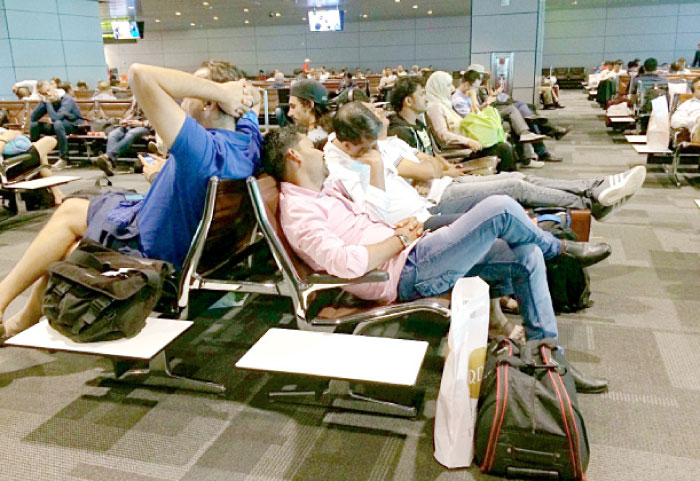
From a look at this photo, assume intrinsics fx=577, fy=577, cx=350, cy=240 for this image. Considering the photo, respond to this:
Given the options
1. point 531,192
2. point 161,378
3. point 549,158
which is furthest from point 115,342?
point 549,158

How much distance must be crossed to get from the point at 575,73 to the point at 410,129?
897 inches

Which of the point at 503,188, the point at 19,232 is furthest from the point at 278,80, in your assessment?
the point at 503,188

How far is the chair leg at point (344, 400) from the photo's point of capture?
85.8 inches

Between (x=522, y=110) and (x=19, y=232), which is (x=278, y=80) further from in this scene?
(x=19, y=232)

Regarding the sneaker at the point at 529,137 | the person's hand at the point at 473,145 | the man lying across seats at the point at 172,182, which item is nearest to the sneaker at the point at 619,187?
the person's hand at the point at 473,145

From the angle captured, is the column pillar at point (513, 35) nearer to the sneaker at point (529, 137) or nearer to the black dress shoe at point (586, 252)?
the sneaker at point (529, 137)

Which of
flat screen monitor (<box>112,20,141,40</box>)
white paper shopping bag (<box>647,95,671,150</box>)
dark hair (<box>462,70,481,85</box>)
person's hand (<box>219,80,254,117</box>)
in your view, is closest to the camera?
person's hand (<box>219,80,254,117</box>)

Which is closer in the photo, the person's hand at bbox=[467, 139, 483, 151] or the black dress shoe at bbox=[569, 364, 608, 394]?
the black dress shoe at bbox=[569, 364, 608, 394]

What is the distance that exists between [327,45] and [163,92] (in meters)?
25.8

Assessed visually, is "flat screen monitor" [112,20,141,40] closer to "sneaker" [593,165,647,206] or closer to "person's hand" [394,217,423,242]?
"sneaker" [593,165,647,206]

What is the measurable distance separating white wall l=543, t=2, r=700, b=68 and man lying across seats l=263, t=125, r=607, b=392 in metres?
24.7

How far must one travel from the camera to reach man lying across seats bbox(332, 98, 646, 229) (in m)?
2.60

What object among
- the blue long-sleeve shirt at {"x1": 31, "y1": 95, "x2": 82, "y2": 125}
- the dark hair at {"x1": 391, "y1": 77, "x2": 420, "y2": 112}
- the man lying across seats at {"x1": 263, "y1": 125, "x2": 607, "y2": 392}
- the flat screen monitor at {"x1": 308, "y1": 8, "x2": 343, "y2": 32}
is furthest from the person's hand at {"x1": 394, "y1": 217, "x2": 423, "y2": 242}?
the flat screen monitor at {"x1": 308, "y1": 8, "x2": 343, "y2": 32}

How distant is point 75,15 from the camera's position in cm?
1420
